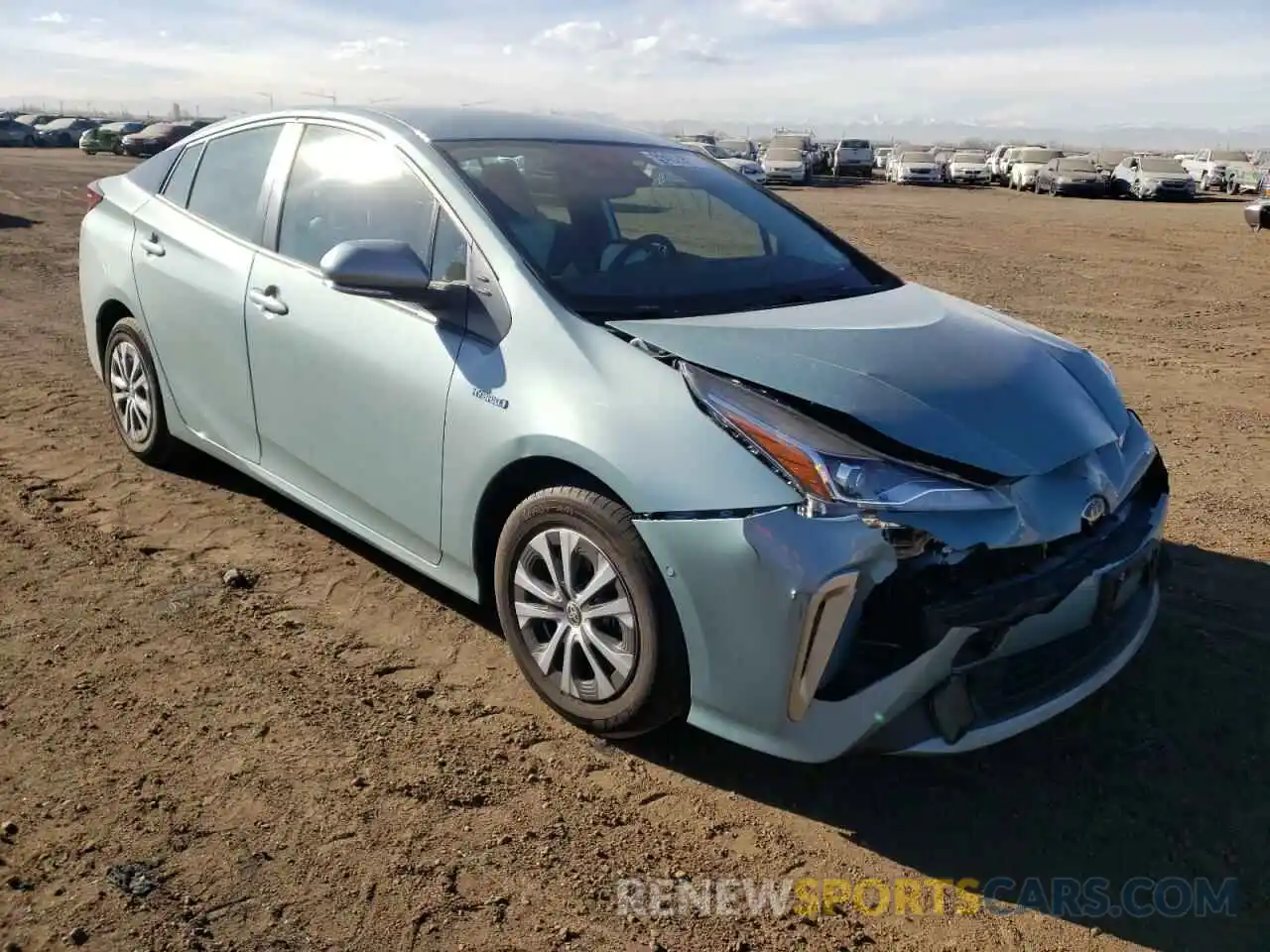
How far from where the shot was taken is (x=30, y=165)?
31.2m

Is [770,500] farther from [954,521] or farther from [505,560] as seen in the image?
[505,560]

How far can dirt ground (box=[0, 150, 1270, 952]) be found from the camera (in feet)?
7.91

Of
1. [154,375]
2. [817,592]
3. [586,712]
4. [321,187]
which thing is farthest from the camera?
[154,375]

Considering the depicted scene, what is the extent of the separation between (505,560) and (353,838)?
2.88ft

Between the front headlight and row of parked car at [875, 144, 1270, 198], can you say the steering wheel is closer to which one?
the front headlight

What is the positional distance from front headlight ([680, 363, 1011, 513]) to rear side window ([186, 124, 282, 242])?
2311mm

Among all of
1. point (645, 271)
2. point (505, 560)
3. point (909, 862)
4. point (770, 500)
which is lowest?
point (909, 862)

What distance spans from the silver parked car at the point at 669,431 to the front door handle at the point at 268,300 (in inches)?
0.4

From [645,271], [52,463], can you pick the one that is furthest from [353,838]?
[52,463]

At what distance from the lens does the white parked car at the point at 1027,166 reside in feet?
116

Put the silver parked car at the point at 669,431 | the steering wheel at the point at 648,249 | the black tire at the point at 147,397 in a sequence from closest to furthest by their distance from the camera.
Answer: the silver parked car at the point at 669,431
the steering wheel at the point at 648,249
the black tire at the point at 147,397

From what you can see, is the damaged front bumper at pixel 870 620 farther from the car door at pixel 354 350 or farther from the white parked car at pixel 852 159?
the white parked car at pixel 852 159

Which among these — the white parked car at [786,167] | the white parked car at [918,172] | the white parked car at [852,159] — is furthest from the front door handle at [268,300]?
the white parked car at [852,159]

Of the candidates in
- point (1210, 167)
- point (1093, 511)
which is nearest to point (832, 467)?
point (1093, 511)
